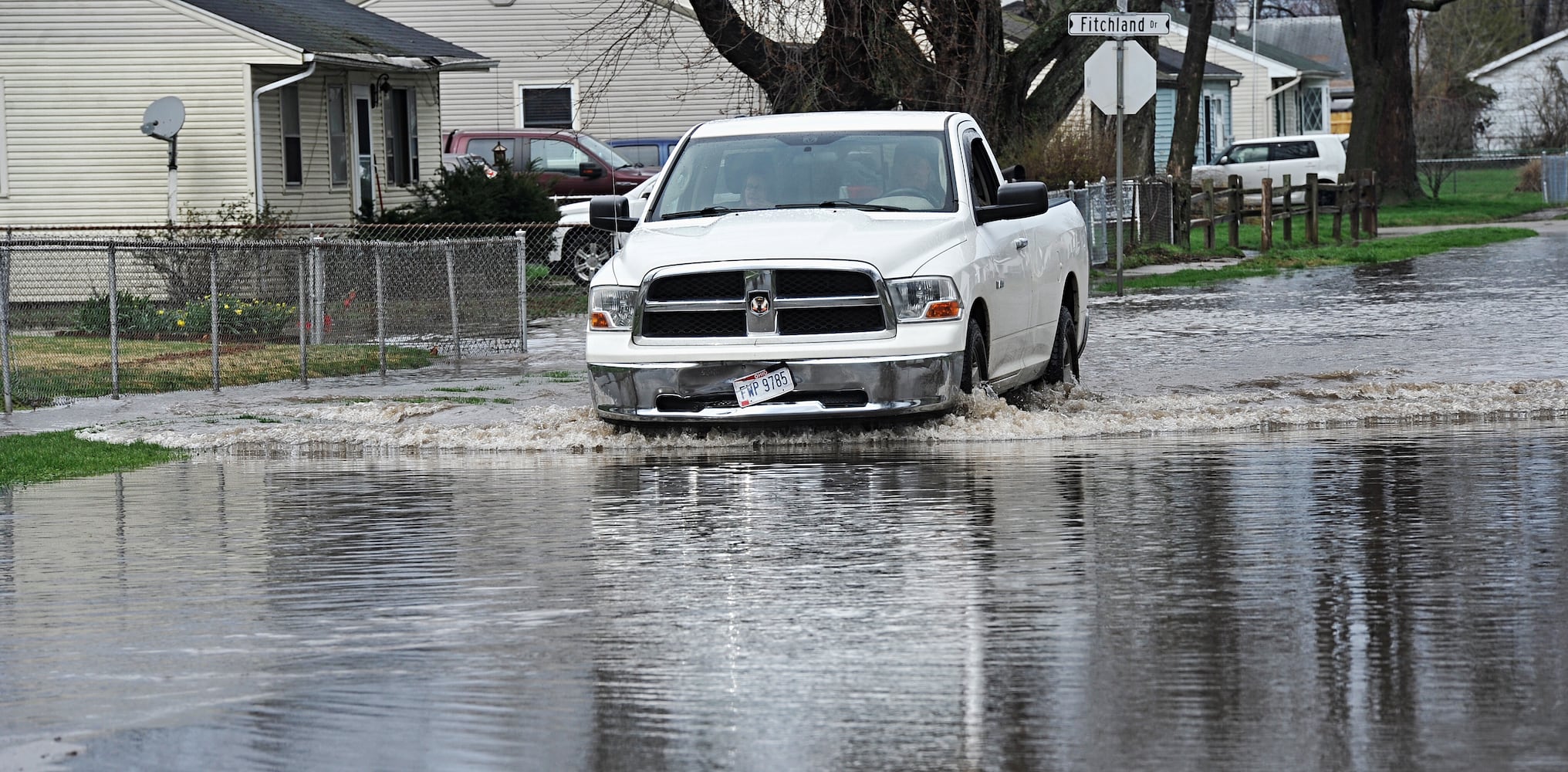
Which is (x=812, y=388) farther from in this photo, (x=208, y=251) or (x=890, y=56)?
(x=890, y=56)

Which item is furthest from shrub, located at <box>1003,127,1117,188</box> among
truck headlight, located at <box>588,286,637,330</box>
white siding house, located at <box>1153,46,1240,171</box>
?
white siding house, located at <box>1153,46,1240,171</box>

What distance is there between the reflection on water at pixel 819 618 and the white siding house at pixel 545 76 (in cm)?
3215

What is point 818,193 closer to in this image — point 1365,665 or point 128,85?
point 1365,665

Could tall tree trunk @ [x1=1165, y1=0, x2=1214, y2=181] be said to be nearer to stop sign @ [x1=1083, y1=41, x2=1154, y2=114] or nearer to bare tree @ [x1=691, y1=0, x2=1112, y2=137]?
bare tree @ [x1=691, y1=0, x2=1112, y2=137]

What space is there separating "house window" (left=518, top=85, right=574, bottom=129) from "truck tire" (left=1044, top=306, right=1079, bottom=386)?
96.5ft

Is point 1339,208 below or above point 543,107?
below

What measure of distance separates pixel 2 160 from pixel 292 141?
3622 millimetres

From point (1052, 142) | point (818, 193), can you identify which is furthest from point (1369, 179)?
point (818, 193)

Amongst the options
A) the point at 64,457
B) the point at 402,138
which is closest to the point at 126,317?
the point at 64,457

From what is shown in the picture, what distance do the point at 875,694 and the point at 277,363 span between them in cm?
1303

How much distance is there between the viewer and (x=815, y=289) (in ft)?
38.2

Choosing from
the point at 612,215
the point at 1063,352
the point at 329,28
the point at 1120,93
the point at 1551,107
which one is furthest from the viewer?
the point at 1551,107

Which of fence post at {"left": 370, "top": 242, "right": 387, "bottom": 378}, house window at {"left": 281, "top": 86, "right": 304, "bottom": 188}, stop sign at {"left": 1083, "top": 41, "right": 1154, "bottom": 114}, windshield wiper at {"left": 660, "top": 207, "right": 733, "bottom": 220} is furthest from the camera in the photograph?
house window at {"left": 281, "top": 86, "right": 304, "bottom": 188}

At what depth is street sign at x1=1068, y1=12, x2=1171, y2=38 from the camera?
23.2 meters
